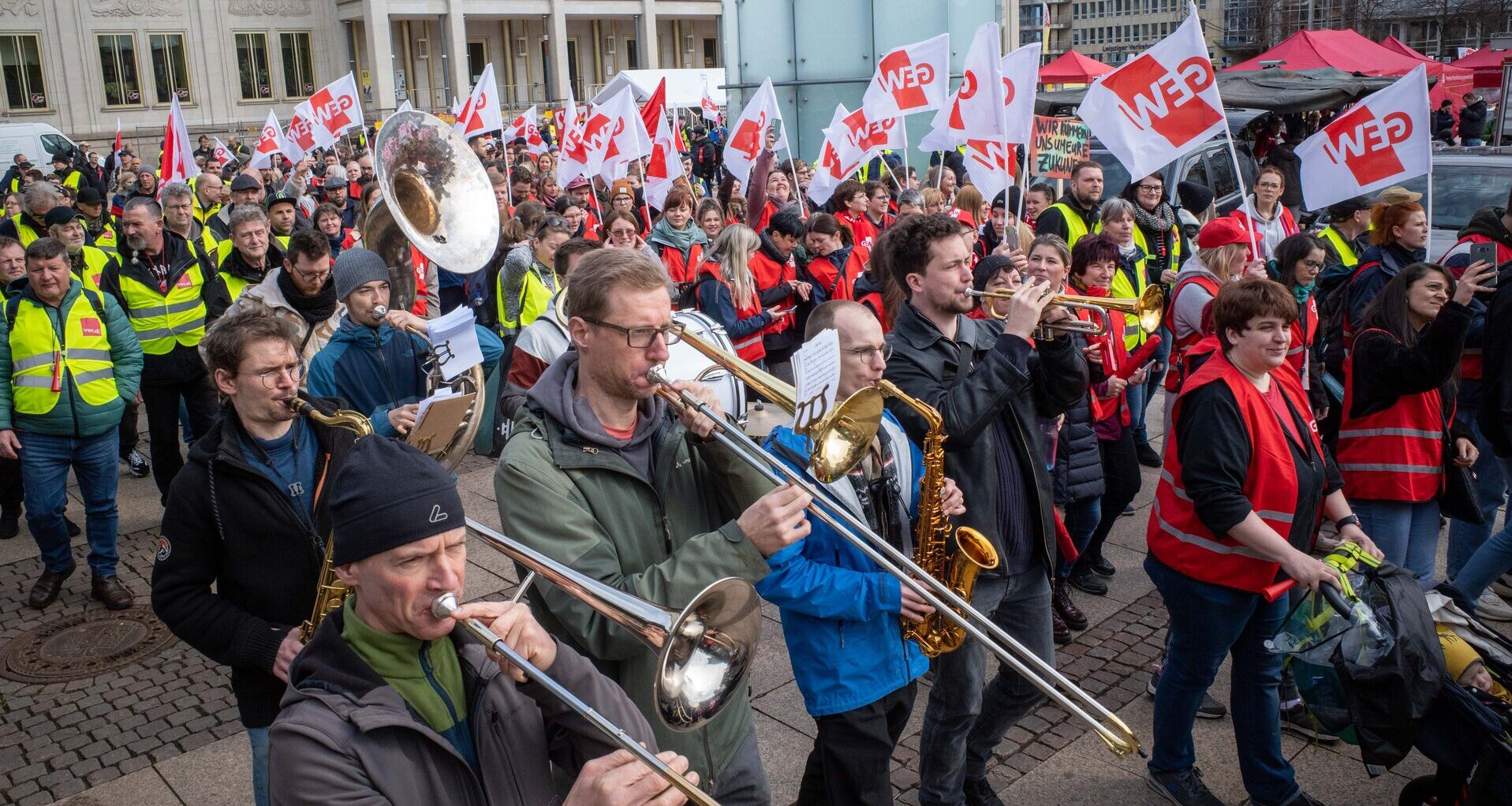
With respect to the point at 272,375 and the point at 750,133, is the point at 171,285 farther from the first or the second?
the point at 750,133

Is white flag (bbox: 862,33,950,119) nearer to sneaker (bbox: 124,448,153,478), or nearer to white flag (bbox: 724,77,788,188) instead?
white flag (bbox: 724,77,788,188)

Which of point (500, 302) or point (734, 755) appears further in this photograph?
point (500, 302)

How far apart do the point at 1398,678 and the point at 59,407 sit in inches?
249

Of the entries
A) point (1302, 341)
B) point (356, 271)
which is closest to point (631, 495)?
point (356, 271)

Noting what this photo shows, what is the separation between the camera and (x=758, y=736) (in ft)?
15.4

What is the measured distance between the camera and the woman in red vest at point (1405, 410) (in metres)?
4.77

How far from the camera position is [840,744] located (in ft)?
10.6

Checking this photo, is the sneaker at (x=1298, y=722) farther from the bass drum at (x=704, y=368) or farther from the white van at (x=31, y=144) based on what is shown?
the white van at (x=31, y=144)

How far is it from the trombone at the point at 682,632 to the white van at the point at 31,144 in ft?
95.6

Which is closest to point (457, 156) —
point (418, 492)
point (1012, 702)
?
point (418, 492)

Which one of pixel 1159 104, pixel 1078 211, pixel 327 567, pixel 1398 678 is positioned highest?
pixel 1159 104

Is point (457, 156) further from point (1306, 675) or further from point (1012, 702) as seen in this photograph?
point (1306, 675)

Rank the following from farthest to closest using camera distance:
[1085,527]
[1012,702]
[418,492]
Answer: [1085,527]
[1012,702]
[418,492]

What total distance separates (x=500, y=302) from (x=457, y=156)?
4.14 m
